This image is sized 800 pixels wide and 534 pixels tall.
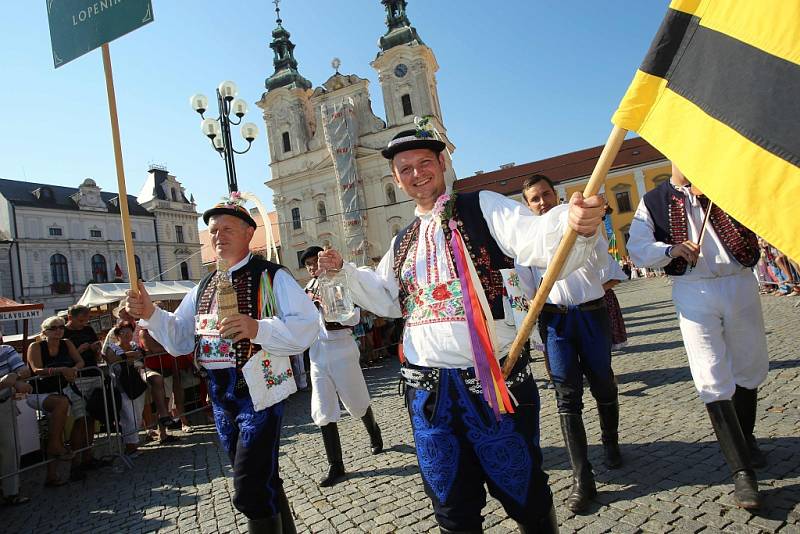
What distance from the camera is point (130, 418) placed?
622cm

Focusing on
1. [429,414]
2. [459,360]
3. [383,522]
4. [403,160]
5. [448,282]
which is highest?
[403,160]

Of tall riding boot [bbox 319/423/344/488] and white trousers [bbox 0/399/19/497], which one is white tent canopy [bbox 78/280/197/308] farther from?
tall riding boot [bbox 319/423/344/488]

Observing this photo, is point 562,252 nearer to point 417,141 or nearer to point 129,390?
point 417,141

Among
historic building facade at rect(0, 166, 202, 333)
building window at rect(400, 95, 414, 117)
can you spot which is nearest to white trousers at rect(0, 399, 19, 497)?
historic building facade at rect(0, 166, 202, 333)

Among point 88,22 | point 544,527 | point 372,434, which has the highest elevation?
point 88,22

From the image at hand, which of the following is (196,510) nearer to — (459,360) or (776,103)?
(459,360)

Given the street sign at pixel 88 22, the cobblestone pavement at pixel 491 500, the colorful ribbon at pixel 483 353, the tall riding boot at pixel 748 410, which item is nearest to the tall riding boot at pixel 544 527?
the colorful ribbon at pixel 483 353

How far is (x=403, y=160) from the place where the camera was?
7.57 ft

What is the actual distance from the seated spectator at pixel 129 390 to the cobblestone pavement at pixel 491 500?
0.33 metres

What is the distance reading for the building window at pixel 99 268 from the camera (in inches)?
1740

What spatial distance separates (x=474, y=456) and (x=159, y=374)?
625 cm

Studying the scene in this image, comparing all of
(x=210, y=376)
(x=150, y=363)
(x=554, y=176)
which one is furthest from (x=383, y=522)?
(x=554, y=176)

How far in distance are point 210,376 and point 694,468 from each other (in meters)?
3.25


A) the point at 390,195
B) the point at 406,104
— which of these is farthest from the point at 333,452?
the point at 406,104
